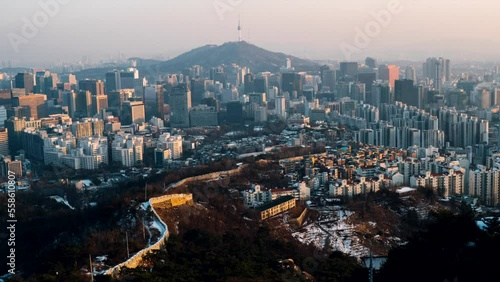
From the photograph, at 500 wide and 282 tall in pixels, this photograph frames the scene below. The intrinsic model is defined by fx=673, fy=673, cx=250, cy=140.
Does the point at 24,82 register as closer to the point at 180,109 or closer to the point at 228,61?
the point at 180,109

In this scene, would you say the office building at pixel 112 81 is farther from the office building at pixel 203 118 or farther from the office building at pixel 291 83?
the office building at pixel 203 118

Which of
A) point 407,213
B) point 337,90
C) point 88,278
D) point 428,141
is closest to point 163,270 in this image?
point 88,278

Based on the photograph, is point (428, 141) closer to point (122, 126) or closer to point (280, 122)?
point (280, 122)

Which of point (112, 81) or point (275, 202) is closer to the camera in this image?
point (275, 202)

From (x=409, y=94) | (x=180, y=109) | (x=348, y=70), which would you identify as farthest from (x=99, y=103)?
(x=348, y=70)

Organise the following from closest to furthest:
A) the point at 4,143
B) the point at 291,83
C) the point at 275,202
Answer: the point at 275,202 → the point at 4,143 → the point at 291,83

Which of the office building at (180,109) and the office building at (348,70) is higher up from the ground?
the office building at (348,70)

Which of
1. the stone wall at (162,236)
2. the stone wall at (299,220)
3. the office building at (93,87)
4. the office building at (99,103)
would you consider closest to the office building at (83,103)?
the office building at (99,103)

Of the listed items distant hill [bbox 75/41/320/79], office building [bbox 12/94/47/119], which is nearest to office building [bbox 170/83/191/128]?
office building [bbox 12/94/47/119]
